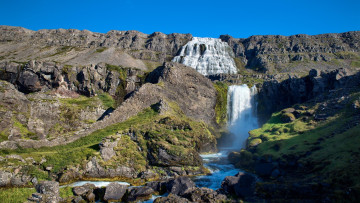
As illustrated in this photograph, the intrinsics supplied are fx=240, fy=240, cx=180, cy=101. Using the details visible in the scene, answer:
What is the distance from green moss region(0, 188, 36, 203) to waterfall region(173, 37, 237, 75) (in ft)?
347

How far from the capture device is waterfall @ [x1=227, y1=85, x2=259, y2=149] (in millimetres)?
63625

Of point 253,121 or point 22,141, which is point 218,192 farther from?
point 253,121

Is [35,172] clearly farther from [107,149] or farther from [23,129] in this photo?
[23,129]

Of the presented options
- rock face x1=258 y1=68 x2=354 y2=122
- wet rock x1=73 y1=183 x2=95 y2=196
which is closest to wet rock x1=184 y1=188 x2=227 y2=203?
wet rock x1=73 y1=183 x2=95 y2=196

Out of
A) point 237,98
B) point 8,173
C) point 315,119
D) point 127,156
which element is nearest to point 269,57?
point 237,98

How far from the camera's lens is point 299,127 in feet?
126

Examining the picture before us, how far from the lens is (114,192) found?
22938mm

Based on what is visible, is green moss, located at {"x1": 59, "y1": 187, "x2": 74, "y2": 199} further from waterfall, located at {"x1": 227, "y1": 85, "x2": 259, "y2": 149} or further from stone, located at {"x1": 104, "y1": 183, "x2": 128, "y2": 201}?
waterfall, located at {"x1": 227, "y1": 85, "x2": 259, "y2": 149}

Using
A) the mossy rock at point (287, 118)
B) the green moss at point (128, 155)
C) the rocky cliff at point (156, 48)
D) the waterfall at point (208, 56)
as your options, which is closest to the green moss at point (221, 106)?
the mossy rock at point (287, 118)

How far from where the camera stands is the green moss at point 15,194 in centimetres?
2011

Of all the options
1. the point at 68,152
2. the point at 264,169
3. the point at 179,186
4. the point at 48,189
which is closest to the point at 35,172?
the point at 68,152

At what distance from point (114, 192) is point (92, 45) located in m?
135

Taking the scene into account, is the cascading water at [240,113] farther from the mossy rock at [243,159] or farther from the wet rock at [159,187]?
the wet rock at [159,187]

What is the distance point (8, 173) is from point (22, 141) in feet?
31.8
